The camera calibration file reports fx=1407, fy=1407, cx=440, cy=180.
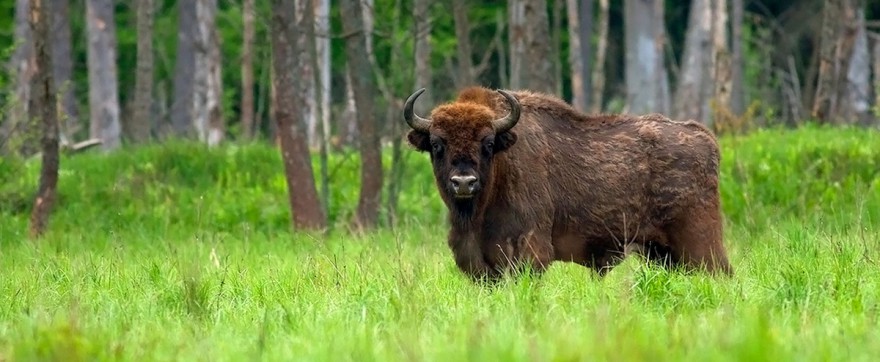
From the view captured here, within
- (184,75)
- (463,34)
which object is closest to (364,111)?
(463,34)

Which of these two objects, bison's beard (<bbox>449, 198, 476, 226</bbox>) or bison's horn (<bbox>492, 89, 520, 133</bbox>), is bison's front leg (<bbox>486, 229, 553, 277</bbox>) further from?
bison's horn (<bbox>492, 89, 520, 133</bbox>)

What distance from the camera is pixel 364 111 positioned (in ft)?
53.4

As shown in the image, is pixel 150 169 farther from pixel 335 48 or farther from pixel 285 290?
pixel 335 48

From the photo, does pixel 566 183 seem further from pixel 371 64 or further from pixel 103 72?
pixel 103 72

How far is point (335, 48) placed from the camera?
39.0 meters

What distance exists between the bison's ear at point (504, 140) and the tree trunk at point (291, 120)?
5.45 metres

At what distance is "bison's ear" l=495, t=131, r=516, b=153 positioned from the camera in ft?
33.4

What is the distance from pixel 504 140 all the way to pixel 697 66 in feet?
67.5

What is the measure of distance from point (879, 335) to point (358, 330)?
255 centimetres

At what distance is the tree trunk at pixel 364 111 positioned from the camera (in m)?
15.8

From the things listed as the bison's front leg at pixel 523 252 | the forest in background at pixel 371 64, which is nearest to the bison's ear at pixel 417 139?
the bison's front leg at pixel 523 252

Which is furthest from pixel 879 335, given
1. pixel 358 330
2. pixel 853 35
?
pixel 853 35

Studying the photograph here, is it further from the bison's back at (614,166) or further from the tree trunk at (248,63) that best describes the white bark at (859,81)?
the bison's back at (614,166)

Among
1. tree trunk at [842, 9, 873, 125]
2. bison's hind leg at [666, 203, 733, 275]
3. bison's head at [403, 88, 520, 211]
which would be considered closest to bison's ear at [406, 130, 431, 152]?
bison's head at [403, 88, 520, 211]
